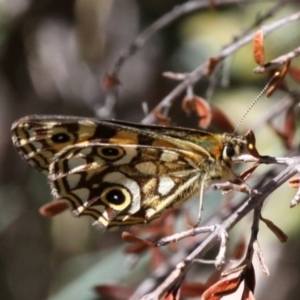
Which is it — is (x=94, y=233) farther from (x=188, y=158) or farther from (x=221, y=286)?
(x=221, y=286)

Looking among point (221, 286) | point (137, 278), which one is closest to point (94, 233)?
point (137, 278)

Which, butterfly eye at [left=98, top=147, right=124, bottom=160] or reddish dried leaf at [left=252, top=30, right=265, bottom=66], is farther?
butterfly eye at [left=98, top=147, right=124, bottom=160]

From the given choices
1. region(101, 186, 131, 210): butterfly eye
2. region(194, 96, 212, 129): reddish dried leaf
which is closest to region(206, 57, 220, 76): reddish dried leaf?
region(194, 96, 212, 129): reddish dried leaf

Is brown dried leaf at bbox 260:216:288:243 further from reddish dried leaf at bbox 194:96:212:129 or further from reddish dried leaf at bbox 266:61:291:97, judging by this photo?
reddish dried leaf at bbox 194:96:212:129

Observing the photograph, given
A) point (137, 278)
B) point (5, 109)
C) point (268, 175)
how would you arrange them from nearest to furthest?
point (268, 175) → point (137, 278) → point (5, 109)

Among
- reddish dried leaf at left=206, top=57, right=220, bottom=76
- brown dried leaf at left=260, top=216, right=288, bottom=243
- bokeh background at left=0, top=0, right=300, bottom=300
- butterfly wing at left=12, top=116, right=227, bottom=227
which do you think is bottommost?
bokeh background at left=0, top=0, right=300, bottom=300

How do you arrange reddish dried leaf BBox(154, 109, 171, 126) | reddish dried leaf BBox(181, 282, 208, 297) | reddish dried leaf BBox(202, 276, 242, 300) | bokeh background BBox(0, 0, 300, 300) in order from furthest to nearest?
1. bokeh background BBox(0, 0, 300, 300)
2. reddish dried leaf BBox(154, 109, 171, 126)
3. reddish dried leaf BBox(181, 282, 208, 297)
4. reddish dried leaf BBox(202, 276, 242, 300)

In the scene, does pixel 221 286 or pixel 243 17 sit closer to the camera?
pixel 221 286
